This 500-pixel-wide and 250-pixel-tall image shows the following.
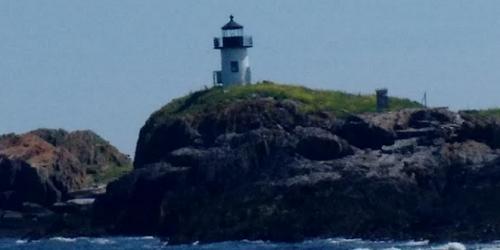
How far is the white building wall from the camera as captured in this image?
111 m

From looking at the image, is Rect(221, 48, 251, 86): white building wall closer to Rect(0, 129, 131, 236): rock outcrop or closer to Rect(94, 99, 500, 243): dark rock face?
Rect(0, 129, 131, 236): rock outcrop

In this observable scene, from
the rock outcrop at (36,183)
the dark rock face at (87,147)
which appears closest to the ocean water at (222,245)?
the rock outcrop at (36,183)

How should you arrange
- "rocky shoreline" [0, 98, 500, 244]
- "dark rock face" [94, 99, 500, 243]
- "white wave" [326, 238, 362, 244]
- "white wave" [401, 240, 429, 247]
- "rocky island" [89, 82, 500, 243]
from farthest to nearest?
1. "rocky shoreline" [0, 98, 500, 244]
2. "rocky island" [89, 82, 500, 243]
3. "dark rock face" [94, 99, 500, 243]
4. "white wave" [326, 238, 362, 244]
5. "white wave" [401, 240, 429, 247]

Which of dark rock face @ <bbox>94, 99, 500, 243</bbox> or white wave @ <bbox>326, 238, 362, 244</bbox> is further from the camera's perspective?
dark rock face @ <bbox>94, 99, 500, 243</bbox>

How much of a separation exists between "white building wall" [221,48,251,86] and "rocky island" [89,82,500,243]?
32.5 feet

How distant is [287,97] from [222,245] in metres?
19.0

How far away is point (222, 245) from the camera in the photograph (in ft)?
276

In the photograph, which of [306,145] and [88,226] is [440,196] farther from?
[88,226]

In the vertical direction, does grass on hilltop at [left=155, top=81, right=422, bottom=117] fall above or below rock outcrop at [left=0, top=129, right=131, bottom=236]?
above

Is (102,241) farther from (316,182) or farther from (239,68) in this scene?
(239,68)

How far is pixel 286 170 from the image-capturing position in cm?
8850

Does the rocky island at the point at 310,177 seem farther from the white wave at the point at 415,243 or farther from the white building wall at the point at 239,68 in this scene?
the white building wall at the point at 239,68

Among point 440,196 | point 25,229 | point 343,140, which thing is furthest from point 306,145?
point 25,229

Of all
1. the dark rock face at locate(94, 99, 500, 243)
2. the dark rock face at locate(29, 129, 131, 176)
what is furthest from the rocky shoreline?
the dark rock face at locate(29, 129, 131, 176)
